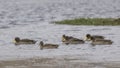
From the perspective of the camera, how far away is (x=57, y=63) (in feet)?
77.1

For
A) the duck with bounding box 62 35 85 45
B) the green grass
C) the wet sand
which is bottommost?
the wet sand

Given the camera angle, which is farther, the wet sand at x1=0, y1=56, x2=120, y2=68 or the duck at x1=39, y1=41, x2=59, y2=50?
the duck at x1=39, y1=41, x2=59, y2=50

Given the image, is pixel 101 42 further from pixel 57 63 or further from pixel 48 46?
pixel 57 63

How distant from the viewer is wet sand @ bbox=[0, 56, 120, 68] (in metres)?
22.8

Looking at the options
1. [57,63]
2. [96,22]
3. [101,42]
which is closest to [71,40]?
[101,42]

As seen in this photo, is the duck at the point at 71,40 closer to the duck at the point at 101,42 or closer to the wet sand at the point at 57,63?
the duck at the point at 101,42

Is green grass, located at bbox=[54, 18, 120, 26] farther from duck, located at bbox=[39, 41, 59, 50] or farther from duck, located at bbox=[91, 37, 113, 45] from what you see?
duck, located at bbox=[39, 41, 59, 50]

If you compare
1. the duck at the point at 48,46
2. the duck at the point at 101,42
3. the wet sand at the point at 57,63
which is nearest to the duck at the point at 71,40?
the duck at the point at 101,42

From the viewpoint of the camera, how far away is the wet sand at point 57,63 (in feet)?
74.6

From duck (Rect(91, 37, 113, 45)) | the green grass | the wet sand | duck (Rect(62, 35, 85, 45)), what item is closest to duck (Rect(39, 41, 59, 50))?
duck (Rect(62, 35, 85, 45))

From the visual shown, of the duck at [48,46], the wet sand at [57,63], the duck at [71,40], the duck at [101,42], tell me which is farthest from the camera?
the duck at [71,40]

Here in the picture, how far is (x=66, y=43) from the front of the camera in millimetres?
30781

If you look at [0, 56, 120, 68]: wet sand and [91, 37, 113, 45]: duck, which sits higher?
[91, 37, 113, 45]: duck

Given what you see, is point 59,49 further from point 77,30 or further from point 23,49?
point 77,30
